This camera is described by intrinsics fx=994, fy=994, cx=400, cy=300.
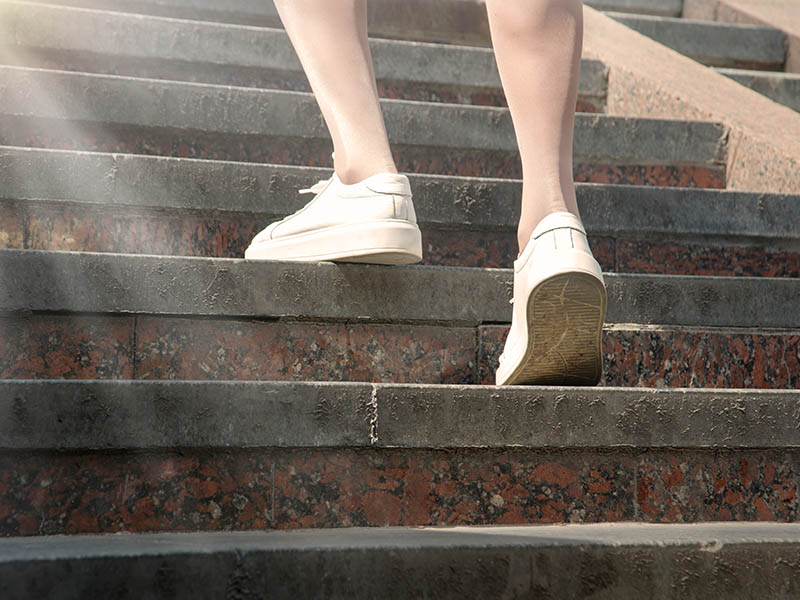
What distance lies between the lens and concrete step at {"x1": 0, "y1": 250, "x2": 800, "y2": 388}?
2.12 m

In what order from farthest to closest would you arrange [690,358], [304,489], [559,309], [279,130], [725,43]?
[725,43]
[279,130]
[690,358]
[559,309]
[304,489]

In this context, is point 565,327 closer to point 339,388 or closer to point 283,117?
point 339,388

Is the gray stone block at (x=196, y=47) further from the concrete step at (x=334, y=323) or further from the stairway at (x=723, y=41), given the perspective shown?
the concrete step at (x=334, y=323)

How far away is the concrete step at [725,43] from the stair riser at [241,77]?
4.60 feet

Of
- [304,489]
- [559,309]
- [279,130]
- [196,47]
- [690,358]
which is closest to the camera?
[304,489]

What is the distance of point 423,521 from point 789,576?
0.65m

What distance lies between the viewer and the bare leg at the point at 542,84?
6.95ft

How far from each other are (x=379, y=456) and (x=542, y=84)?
869 millimetres

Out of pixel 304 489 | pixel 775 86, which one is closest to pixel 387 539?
pixel 304 489

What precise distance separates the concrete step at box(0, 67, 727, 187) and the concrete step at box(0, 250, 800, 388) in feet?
3.59

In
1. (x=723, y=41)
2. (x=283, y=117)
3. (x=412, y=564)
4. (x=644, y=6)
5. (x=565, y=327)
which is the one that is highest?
(x=644, y=6)

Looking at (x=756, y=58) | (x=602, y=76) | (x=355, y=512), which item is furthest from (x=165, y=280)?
(x=756, y=58)

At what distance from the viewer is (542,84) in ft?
6.99

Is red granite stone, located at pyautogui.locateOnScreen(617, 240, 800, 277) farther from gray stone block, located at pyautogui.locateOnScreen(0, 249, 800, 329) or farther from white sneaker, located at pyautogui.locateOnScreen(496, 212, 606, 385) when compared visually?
white sneaker, located at pyautogui.locateOnScreen(496, 212, 606, 385)
